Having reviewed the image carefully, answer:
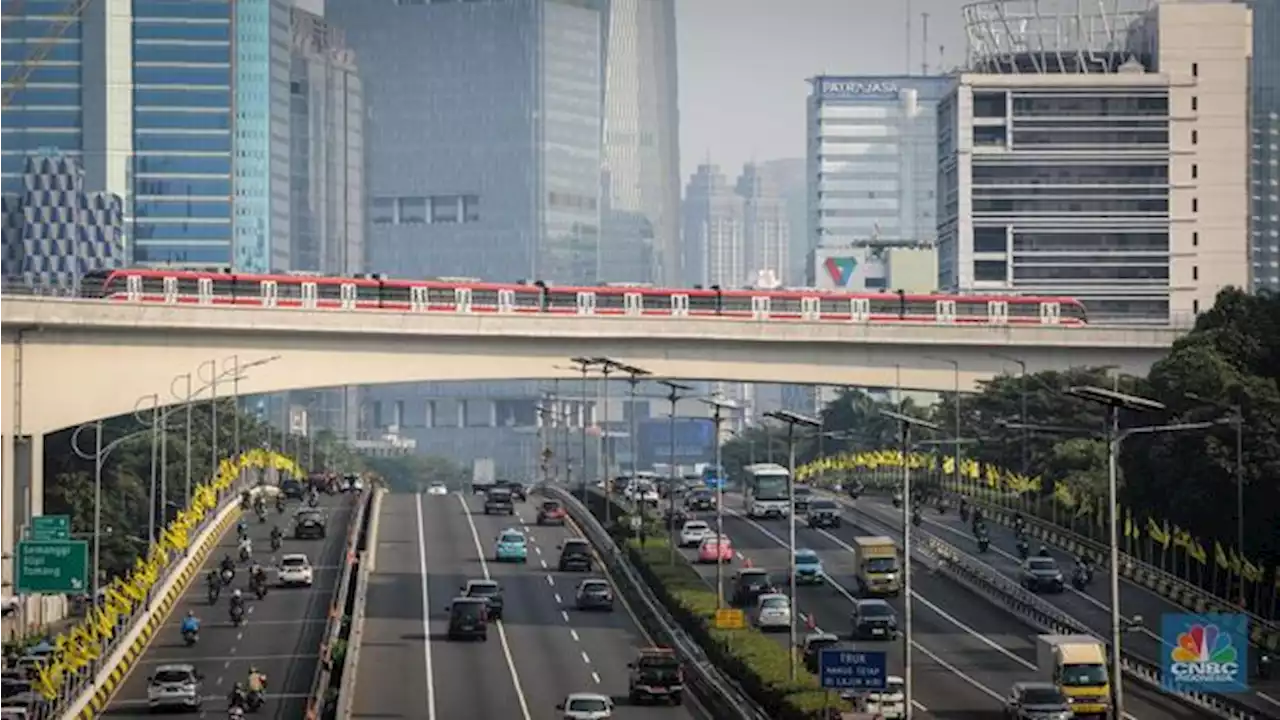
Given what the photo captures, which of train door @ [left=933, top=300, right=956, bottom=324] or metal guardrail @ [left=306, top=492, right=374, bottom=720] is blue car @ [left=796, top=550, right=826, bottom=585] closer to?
metal guardrail @ [left=306, top=492, right=374, bottom=720]

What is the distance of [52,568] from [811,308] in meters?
70.5

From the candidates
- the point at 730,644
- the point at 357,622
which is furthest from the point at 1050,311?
the point at 730,644

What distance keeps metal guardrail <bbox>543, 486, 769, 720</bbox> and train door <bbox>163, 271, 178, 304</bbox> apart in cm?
2422

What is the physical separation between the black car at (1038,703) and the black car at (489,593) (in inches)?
1324

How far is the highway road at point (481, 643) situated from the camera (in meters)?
87.1

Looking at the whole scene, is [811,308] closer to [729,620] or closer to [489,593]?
[489,593]

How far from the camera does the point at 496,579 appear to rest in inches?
4894

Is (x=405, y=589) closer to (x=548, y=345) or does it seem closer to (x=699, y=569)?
(x=699, y=569)

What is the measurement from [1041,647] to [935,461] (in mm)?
105487

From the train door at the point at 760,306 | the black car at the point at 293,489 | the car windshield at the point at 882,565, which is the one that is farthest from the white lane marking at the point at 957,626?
the black car at the point at 293,489

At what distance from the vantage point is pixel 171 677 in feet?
283

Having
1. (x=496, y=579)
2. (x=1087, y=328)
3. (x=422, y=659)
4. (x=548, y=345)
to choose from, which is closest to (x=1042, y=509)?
(x=1087, y=328)

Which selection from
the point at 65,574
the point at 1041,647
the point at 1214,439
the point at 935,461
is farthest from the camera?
the point at 935,461

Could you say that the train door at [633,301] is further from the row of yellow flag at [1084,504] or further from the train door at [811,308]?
the row of yellow flag at [1084,504]
